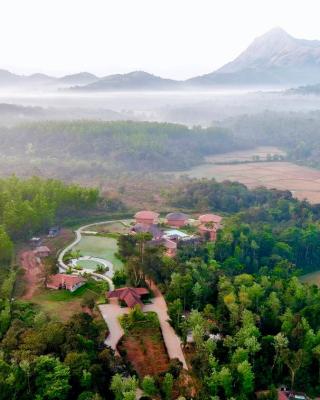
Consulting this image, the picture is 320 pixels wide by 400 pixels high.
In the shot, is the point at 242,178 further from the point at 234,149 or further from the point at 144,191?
the point at 234,149

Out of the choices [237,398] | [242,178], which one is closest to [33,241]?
[237,398]

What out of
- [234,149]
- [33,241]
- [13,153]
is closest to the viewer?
[33,241]

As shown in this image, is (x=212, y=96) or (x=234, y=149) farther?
(x=212, y=96)

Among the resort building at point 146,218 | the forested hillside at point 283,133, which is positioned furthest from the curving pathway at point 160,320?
the forested hillside at point 283,133

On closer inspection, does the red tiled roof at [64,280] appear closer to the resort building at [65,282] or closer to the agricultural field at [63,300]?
the resort building at [65,282]

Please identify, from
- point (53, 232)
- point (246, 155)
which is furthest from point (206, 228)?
point (246, 155)

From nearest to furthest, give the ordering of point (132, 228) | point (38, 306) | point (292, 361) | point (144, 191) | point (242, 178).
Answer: point (292, 361)
point (38, 306)
point (132, 228)
point (144, 191)
point (242, 178)
